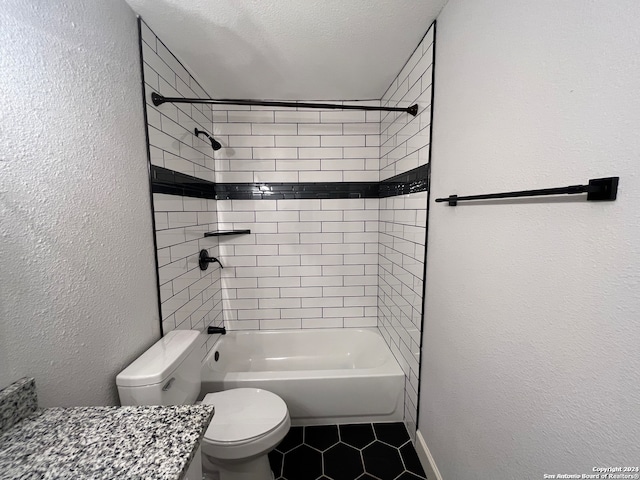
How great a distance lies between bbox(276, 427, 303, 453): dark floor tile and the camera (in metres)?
1.57

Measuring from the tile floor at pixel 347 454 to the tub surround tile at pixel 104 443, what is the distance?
1087 millimetres

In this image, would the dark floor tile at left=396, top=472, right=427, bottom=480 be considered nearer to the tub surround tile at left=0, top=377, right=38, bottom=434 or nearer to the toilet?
the toilet

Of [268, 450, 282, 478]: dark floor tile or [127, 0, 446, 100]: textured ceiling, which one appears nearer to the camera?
[127, 0, 446, 100]: textured ceiling

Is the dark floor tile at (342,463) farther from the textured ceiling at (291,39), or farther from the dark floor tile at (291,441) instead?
the textured ceiling at (291,39)

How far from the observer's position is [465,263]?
3.35 ft

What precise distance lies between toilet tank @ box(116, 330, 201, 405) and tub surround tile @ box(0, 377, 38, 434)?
0.91ft

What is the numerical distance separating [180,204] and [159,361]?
89 cm

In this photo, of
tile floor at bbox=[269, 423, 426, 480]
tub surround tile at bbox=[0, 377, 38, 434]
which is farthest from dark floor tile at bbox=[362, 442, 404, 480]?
tub surround tile at bbox=[0, 377, 38, 434]

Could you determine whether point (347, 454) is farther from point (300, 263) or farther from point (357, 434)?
point (300, 263)

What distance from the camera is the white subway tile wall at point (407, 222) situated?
4.56ft

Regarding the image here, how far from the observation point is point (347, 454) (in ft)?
4.99

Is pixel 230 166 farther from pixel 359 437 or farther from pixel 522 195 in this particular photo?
pixel 359 437

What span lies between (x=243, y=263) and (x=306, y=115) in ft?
4.49

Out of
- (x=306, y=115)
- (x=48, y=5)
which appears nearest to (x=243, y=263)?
(x=306, y=115)
